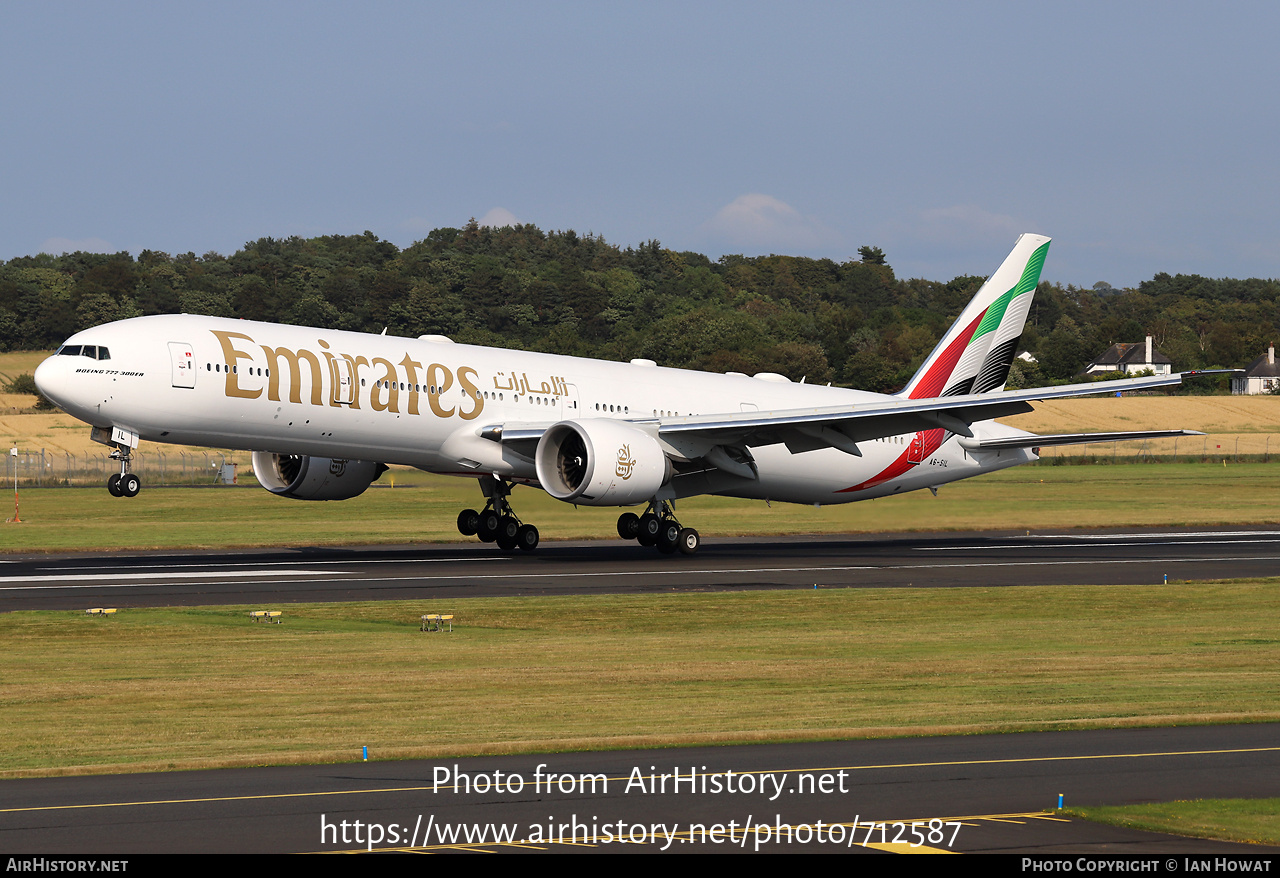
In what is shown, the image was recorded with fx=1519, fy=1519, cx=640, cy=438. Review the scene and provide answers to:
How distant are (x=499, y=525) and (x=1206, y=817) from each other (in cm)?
3299

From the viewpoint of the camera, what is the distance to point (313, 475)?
1674 inches

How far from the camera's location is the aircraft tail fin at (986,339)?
1960 inches

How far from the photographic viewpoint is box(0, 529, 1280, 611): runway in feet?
103

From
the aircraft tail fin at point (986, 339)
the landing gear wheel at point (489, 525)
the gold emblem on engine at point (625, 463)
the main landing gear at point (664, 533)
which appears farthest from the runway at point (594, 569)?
the aircraft tail fin at point (986, 339)

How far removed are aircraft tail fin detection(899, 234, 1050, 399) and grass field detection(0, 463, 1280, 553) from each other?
12.8 ft

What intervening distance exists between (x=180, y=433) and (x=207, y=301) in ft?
344

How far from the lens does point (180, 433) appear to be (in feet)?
116

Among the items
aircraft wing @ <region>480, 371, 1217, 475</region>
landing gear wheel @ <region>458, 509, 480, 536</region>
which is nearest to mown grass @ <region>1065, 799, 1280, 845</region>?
aircraft wing @ <region>480, 371, 1217, 475</region>

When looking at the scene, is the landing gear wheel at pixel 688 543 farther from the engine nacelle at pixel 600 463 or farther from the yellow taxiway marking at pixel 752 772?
the yellow taxiway marking at pixel 752 772

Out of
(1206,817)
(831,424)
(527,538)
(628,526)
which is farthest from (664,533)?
(1206,817)

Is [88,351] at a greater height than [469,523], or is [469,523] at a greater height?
[88,351]

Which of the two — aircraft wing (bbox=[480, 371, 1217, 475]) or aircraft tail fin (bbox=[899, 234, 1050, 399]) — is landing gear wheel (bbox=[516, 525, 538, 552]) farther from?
aircraft tail fin (bbox=[899, 234, 1050, 399])

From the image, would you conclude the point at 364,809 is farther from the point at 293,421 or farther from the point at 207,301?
the point at 207,301

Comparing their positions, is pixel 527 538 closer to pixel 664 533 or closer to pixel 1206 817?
pixel 664 533
